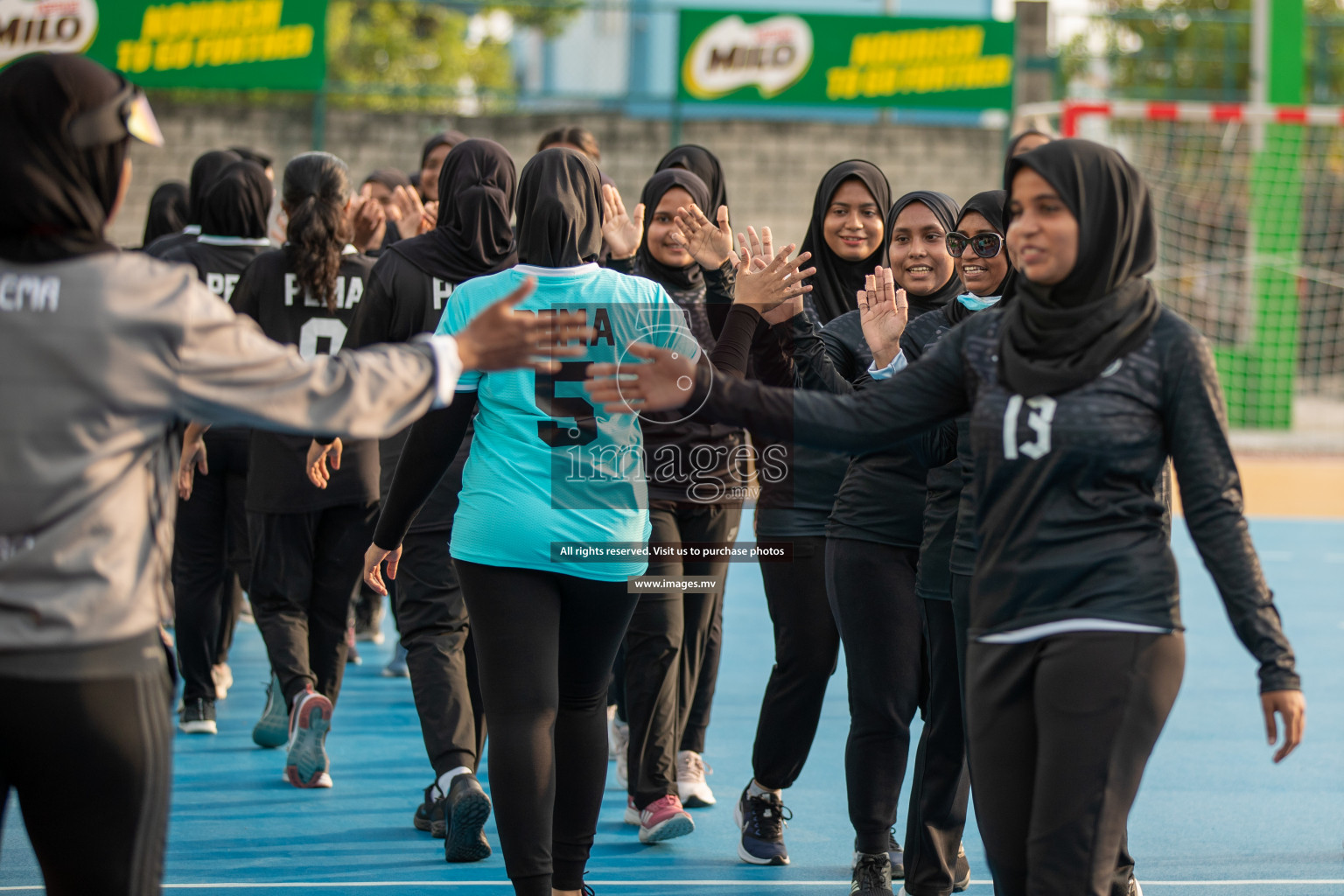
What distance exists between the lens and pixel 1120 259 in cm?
272

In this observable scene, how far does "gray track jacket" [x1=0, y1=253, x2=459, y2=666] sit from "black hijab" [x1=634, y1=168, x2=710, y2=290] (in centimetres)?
271

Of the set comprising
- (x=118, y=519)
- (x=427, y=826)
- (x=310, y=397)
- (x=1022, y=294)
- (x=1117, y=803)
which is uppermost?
(x=1022, y=294)

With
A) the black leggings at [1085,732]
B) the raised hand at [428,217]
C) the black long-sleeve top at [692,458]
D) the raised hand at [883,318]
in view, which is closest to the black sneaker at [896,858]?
the black long-sleeve top at [692,458]

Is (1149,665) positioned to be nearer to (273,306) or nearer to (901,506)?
(901,506)

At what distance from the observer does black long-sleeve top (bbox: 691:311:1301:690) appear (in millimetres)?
2662

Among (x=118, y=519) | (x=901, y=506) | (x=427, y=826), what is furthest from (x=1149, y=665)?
(x=427, y=826)

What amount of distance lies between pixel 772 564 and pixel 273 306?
207 centimetres

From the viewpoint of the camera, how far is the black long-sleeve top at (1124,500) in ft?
8.73

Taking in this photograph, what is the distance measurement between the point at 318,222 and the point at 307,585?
1.29 meters

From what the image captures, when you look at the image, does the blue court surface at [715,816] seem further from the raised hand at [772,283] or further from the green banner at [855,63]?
the green banner at [855,63]

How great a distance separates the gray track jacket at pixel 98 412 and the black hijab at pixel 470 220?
7.17 feet

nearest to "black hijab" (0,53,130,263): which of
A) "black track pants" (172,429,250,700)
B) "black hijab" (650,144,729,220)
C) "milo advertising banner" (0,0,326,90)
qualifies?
"black track pants" (172,429,250,700)

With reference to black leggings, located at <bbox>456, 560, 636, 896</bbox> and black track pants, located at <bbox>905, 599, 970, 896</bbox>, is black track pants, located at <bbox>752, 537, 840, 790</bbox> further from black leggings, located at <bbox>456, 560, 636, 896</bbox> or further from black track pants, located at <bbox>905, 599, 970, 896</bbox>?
black leggings, located at <bbox>456, 560, 636, 896</bbox>

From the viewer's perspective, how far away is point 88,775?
2248 mm
